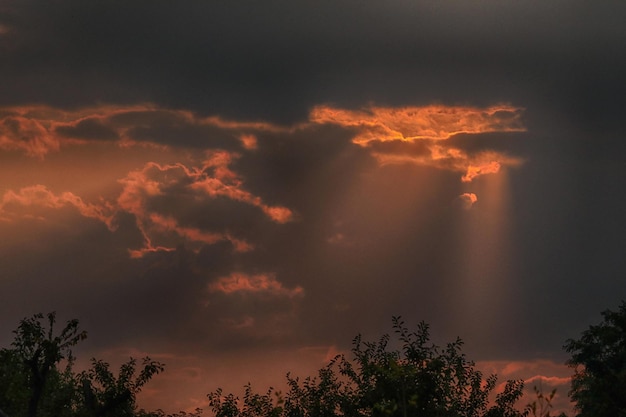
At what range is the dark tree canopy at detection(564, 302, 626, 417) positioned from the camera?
2205 inches

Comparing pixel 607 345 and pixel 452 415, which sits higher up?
pixel 607 345

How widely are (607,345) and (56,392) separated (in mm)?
37282

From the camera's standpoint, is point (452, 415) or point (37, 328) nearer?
point (452, 415)

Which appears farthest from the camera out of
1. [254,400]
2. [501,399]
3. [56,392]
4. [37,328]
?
[56,392]

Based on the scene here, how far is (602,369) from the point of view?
6078cm

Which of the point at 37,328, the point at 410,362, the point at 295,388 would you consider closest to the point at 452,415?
the point at 410,362

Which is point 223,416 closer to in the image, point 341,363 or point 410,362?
point 341,363

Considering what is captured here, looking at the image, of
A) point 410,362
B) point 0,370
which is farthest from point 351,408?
point 0,370

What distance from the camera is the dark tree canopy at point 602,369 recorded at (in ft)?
184

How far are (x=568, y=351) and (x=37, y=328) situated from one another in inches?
1444

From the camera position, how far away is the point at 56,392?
60.9 meters

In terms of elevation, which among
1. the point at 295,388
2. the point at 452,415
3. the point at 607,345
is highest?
the point at 607,345

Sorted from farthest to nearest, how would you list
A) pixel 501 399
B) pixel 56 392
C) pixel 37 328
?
pixel 56 392 < pixel 501 399 < pixel 37 328

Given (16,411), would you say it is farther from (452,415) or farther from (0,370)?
(452,415)
